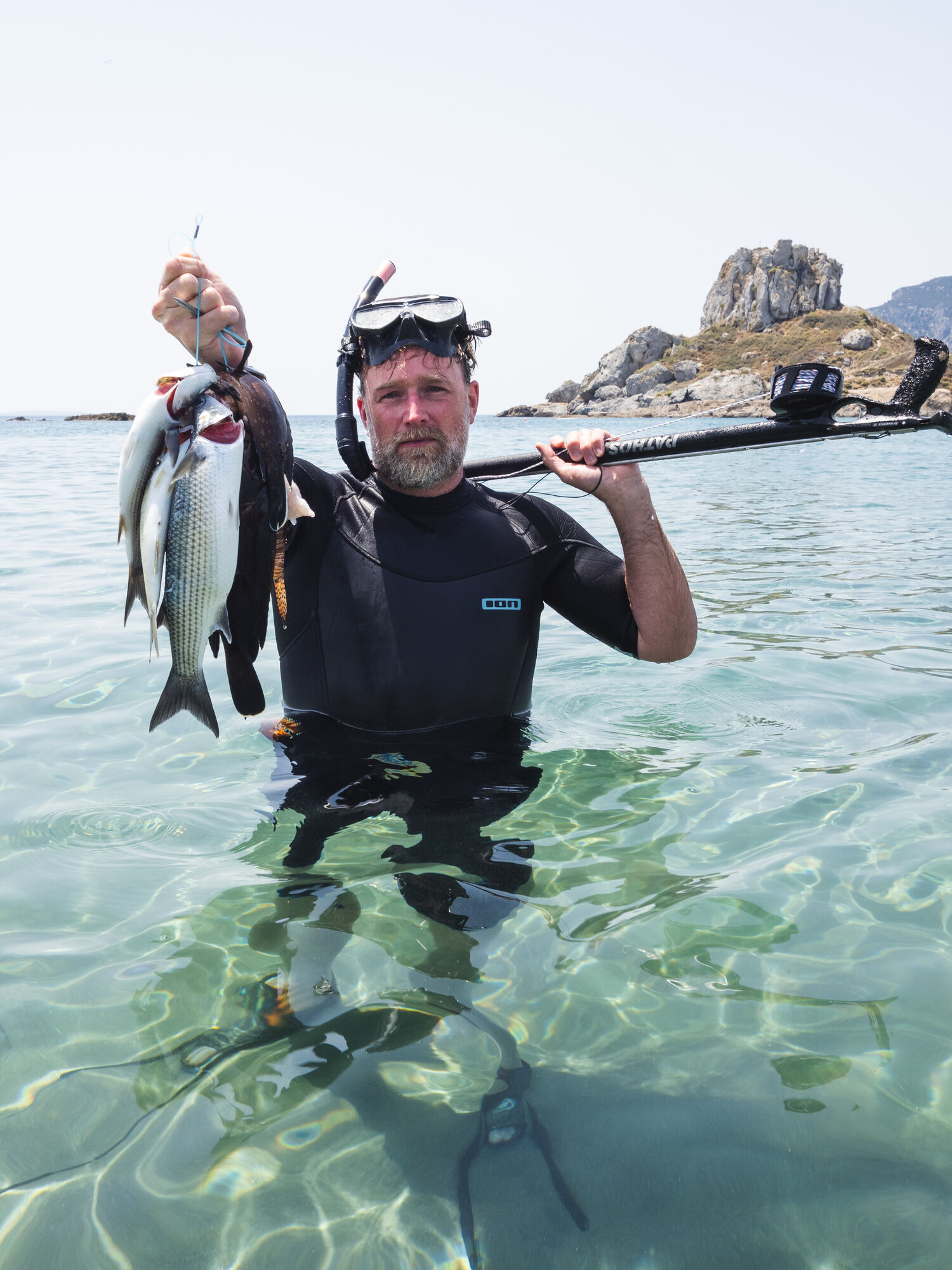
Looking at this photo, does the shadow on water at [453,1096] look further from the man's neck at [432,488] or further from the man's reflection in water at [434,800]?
the man's neck at [432,488]

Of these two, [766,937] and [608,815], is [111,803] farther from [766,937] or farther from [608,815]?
[766,937]

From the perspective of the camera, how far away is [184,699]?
8.89 feet

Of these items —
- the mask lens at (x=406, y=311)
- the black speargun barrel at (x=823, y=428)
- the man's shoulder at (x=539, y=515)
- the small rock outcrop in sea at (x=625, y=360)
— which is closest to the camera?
the black speargun barrel at (x=823, y=428)

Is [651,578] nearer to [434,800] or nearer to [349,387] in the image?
[434,800]

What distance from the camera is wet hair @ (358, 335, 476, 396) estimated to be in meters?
3.76

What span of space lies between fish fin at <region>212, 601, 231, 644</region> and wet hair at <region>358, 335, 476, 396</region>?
5.03 ft

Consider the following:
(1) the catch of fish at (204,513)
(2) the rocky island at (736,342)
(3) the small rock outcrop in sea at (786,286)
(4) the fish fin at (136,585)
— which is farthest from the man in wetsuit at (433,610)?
(3) the small rock outcrop in sea at (786,286)

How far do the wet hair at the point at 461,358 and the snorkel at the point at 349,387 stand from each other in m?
0.05

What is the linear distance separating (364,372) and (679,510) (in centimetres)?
1487

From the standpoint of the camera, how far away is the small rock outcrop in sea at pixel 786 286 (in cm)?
12662

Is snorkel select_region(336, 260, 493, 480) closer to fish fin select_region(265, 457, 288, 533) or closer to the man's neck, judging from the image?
the man's neck

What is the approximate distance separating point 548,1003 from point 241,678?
148 cm

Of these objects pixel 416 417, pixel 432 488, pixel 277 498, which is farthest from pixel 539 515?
pixel 277 498

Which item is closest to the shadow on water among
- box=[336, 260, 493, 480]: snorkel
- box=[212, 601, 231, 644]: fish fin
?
box=[212, 601, 231, 644]: fish fin
